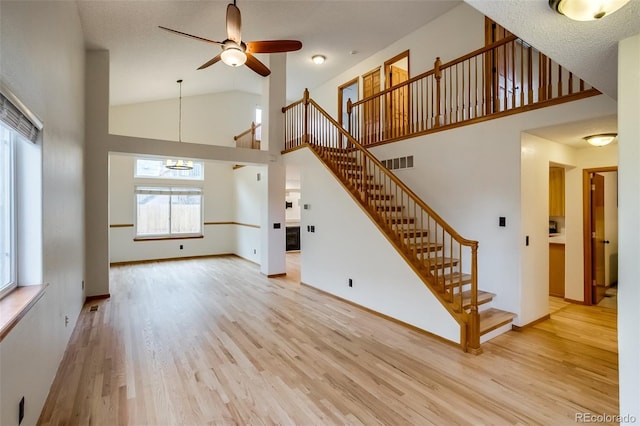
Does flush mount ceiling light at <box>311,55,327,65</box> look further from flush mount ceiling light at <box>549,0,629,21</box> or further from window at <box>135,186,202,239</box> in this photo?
flush mount ceiling light at <box>549,0,629,21</box>

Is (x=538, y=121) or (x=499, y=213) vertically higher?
(x=538, y=121)

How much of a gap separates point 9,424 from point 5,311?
570 millimetres

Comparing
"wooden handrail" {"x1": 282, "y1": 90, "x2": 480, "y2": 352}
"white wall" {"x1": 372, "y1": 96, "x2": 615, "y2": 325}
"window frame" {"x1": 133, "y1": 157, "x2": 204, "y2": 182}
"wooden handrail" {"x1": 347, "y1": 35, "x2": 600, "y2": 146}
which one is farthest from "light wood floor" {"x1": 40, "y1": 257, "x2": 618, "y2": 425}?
"window frame" {"x1": 133, "y1": 157, "x2": 204, "y2": 182}

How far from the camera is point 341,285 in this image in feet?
15.4

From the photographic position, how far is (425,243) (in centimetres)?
420

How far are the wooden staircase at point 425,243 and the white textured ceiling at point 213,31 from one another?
1431 mm

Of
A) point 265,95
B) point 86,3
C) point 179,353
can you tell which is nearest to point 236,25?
point 86,3

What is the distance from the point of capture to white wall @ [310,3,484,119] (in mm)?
4887

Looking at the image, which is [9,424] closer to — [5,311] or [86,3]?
[5,311]

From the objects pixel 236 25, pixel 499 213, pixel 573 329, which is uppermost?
pixel 236 25

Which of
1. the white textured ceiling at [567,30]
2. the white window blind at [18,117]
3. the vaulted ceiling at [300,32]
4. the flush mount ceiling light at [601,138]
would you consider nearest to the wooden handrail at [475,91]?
the flush mount ceiling light at [601,138]

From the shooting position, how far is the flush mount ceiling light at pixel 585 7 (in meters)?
1.22

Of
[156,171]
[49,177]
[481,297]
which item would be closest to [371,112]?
[481,297]

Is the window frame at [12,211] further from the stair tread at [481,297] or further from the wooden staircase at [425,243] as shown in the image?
the stair tread at [481,297]
